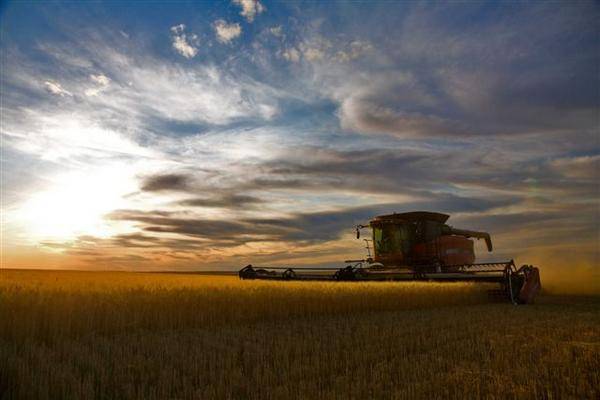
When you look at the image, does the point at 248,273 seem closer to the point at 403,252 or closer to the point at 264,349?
the point at 403,252

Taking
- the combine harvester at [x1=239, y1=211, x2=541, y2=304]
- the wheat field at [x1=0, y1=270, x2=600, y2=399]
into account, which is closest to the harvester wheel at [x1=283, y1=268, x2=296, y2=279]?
the combine harvester at [x1=239, y1=211, x2=541, y2=304]

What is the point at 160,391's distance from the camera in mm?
4520

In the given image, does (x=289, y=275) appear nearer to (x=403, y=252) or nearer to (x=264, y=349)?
(x=403, y=252)

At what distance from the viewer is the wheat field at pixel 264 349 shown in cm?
455

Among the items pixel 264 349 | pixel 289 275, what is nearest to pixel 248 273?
pixel 289 275

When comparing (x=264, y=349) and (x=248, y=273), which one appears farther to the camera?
(x=248, y=273)

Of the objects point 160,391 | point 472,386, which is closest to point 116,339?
point 160,391

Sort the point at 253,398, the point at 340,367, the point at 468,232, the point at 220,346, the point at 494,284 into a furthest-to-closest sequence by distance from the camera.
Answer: the point at 468,232 → the point at 494,284 → the point at 220,346 → the point at 340,367 → the point at 253,398

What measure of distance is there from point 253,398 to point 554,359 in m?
4.17

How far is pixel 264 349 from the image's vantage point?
254 inches

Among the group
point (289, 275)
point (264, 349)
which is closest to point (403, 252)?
point (289, 275)

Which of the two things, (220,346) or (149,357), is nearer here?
(149,357)

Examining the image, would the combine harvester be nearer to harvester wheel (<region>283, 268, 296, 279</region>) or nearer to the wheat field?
harvester wheel (<region>283, 268, 296, 279</region>)

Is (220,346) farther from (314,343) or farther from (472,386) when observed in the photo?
(472,386)
